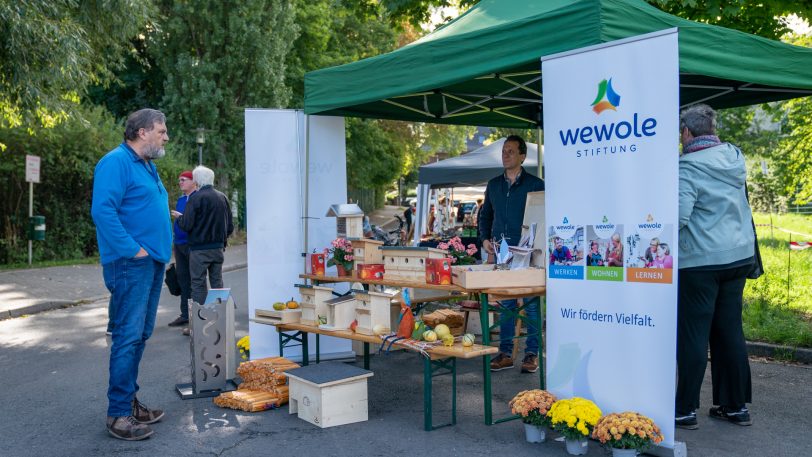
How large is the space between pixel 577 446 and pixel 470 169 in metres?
10.9

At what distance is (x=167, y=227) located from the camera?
16.4 ft

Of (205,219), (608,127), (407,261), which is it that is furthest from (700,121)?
(205,219)

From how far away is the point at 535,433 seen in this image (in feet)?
15.1

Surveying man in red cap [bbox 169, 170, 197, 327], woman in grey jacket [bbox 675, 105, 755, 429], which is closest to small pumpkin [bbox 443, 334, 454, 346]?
woman in grey jacket [bbox 675, 105, 755, 429]

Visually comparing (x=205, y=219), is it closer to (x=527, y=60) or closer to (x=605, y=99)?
(x=527, y=60)

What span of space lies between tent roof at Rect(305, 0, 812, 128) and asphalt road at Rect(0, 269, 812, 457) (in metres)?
2.44

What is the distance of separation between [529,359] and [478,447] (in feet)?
6.92

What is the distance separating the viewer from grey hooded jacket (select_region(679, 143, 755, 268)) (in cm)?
458

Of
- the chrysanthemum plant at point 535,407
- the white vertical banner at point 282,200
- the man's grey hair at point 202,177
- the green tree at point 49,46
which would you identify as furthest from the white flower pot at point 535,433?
the green tree at point 49,46

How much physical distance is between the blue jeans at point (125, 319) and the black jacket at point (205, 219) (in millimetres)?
3004

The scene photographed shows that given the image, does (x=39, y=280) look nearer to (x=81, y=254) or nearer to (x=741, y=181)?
(x=81, y=254)

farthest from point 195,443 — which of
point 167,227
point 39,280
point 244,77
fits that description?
point 244,77

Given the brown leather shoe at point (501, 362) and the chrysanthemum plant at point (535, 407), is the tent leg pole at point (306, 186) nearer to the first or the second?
the brown leather shoe at point (501, 362)

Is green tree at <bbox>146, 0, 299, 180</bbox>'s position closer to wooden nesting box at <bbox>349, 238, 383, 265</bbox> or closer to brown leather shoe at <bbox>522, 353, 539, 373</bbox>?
wooden nesting box at <bbox>349, 238, 383, 265</bbox>
